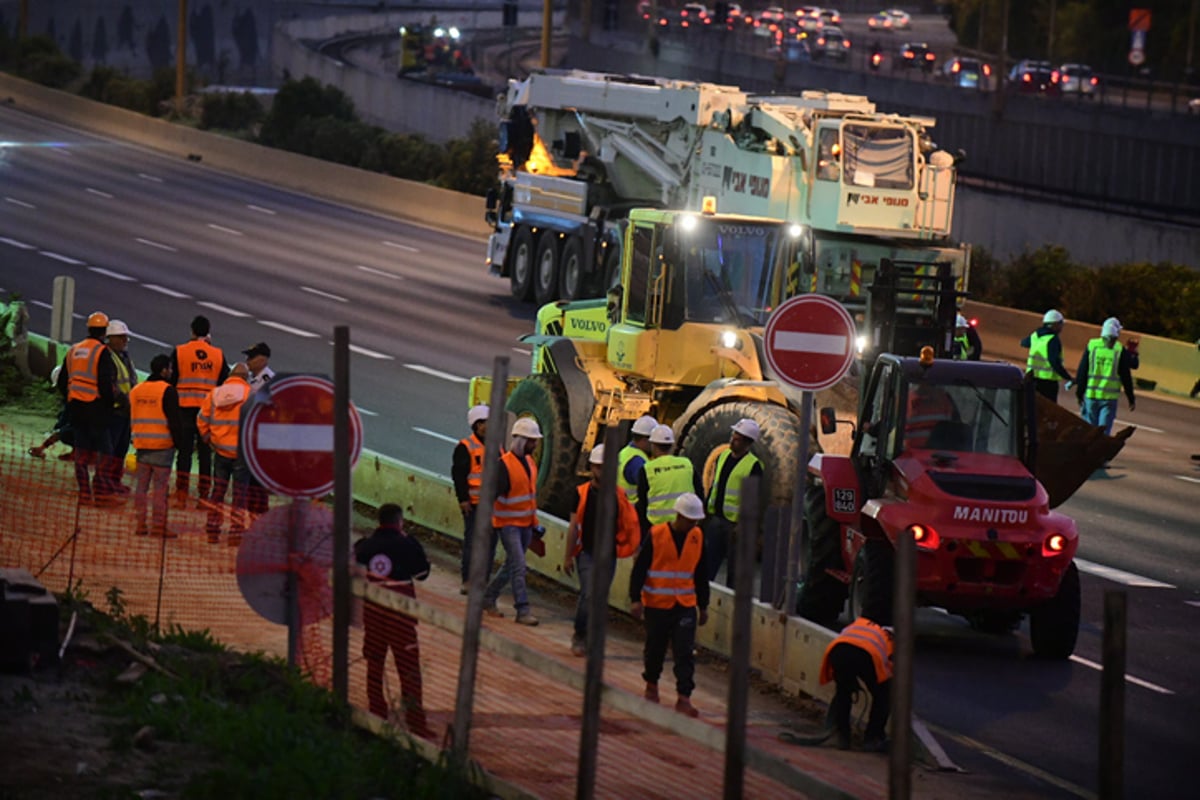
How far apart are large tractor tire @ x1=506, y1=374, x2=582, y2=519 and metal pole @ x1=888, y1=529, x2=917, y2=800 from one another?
10.4 meters

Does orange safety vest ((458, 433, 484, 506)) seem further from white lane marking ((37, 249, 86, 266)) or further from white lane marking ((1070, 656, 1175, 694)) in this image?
white lane marking ((37, 249, 86, 266))

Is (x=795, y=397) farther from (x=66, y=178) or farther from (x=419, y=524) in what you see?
(x=66, y=178)

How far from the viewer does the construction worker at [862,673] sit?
12172 millimetres

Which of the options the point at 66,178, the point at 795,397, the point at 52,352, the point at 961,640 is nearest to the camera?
the point at 961,640

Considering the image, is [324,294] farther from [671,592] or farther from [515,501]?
[671,592]

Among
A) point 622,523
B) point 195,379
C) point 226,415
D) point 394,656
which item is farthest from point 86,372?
point 394,656

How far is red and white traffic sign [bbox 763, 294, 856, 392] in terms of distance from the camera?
1384 centimetres

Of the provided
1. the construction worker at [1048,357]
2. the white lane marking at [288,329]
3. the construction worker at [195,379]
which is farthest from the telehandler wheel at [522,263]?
the construction worker at [195,379]

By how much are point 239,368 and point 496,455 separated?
8.51 metres

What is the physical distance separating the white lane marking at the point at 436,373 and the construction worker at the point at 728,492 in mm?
12632

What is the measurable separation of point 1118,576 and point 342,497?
1010 cm

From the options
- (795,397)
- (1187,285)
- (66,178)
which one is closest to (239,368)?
(795,397)

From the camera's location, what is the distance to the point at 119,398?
1850cm

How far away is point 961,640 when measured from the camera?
1617cm
